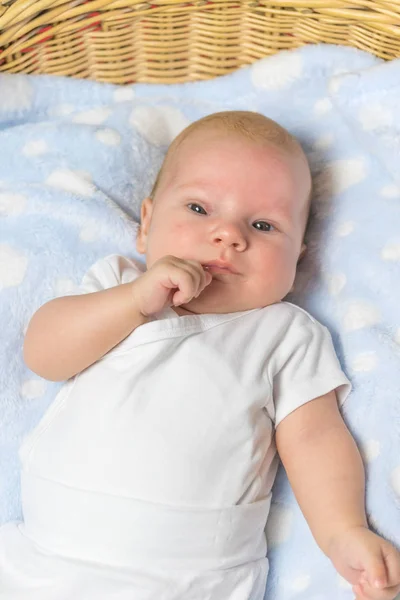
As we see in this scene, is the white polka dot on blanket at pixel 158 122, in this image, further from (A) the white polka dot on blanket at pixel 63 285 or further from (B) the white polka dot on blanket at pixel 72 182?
(A) the white polka dot on blanket at pixel 63 285

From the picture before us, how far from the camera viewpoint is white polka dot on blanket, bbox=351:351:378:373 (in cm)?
121

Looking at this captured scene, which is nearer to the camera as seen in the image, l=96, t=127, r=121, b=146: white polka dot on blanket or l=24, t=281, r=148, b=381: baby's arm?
l=24, t=281, r=148, b=381: baby's arm

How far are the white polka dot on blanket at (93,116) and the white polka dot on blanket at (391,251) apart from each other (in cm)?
62

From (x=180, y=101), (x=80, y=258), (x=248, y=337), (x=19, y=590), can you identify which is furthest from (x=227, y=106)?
(x=19, y=590)

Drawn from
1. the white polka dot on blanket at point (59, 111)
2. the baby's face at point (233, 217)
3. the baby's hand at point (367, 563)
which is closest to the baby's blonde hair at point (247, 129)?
the baby's face at point (233, 217)

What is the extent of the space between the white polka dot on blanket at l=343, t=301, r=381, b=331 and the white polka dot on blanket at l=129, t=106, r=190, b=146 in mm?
538

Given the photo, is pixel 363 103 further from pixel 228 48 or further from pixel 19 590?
pixel 19 590

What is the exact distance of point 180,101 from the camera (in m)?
1.64

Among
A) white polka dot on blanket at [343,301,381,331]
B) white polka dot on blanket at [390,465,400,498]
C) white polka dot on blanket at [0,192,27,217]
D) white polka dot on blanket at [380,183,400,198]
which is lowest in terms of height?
white polka dot on blanket at [390,465,400,498]

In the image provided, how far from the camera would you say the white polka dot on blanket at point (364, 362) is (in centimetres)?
121

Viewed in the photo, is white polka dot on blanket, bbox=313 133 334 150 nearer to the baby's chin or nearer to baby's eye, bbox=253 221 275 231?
baby's eye, bbox=253 221 275 231

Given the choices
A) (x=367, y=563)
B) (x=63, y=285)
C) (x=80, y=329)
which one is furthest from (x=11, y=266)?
(x=367, y=563)

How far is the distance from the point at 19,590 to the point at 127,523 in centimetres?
17

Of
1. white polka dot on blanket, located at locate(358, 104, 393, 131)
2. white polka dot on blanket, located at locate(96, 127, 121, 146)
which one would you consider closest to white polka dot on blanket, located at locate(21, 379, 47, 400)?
white polka dot on blanket, located at locate(96, 127, 121, 146)
